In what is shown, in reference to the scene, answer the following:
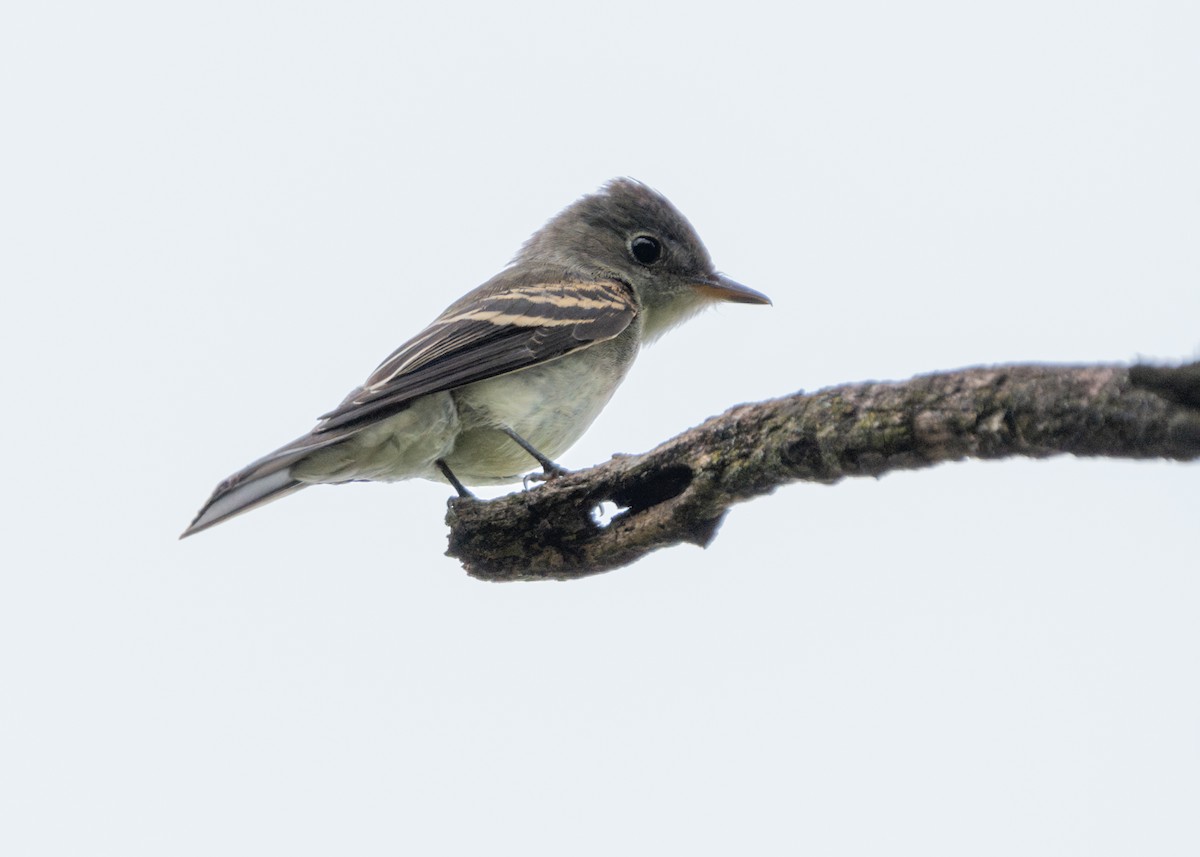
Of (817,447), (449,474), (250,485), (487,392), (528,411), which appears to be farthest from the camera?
(449,474)

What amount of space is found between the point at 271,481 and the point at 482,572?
5.25ft

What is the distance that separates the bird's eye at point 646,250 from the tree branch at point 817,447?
4.04 m

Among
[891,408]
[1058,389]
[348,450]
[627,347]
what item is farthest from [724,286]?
[1058,389]

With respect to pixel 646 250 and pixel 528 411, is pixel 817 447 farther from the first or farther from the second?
pixel 646 250

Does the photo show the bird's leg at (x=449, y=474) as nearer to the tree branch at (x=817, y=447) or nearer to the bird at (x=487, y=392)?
the bird at (x=487, y=392)

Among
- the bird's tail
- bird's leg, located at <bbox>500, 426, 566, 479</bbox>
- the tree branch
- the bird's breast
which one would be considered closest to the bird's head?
the bird's breast

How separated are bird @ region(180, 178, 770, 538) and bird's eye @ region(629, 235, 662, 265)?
0.26 metres

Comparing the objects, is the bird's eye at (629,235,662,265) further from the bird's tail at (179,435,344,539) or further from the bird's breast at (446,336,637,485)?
the bird's tail at (179,435,344,539)

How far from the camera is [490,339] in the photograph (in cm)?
833

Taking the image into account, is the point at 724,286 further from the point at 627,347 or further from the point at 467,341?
the point at 467,341

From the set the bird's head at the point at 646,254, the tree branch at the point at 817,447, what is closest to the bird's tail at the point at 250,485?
the tree branch at the point at 817,447

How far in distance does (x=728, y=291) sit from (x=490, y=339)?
2.63 m

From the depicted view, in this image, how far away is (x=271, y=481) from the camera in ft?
25.0

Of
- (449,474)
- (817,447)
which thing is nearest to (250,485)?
(449,474)
